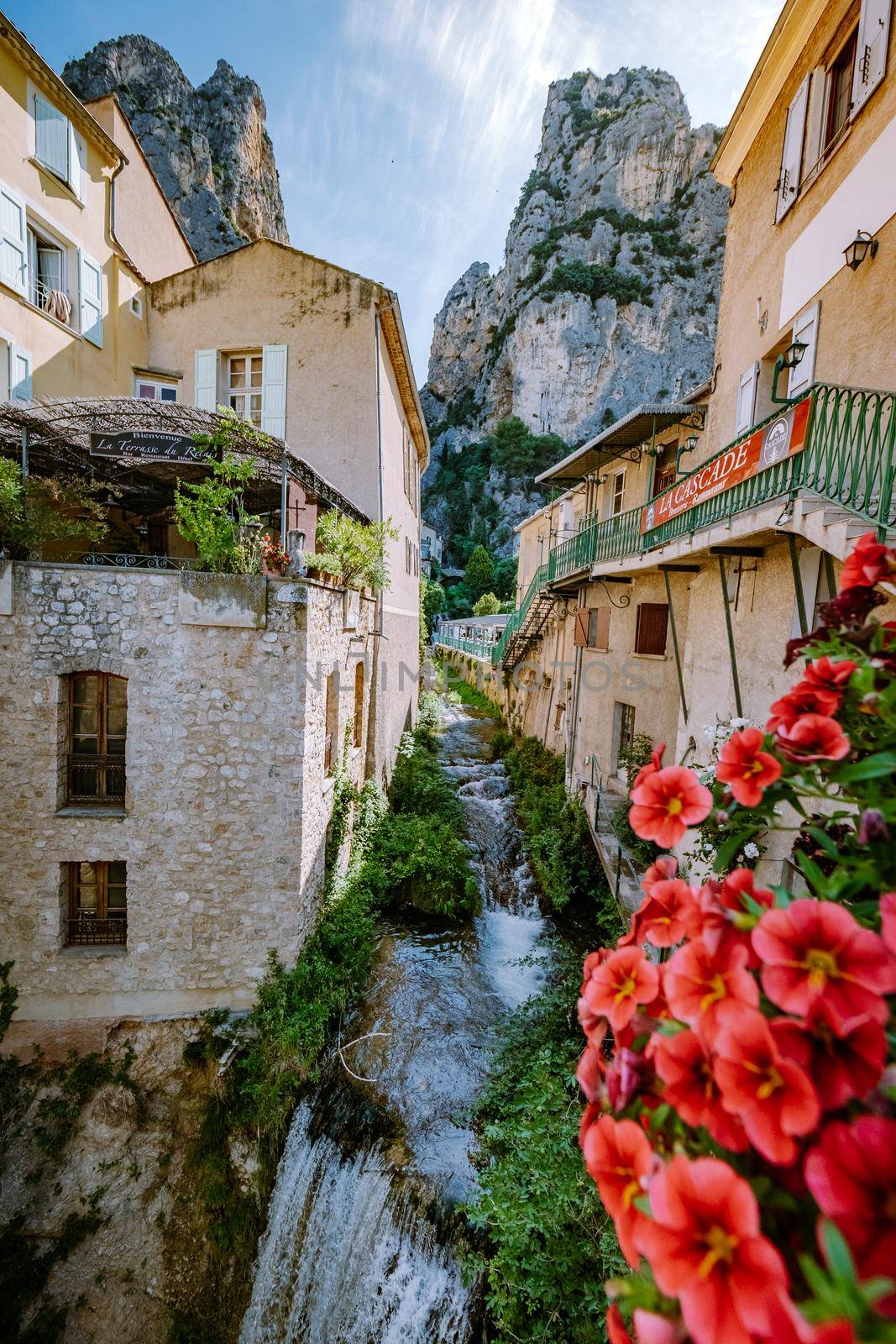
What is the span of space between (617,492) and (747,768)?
11.8 meters

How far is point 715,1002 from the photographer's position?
3.73ft

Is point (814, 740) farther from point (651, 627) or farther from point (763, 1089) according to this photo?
point (651, 627)

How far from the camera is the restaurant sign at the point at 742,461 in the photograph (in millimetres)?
4230

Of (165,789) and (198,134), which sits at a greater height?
(198,134)

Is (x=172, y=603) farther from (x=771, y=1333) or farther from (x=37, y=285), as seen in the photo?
(x=37, y=285)

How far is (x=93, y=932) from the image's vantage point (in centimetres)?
707

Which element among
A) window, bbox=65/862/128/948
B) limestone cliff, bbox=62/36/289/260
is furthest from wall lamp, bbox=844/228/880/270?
limestone cliff, bbox=62/36/289/260

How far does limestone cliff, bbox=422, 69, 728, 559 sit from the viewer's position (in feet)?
156

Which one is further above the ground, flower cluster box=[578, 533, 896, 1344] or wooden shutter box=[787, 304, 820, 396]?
wooden shutter box=[787, 304, 820, 396]

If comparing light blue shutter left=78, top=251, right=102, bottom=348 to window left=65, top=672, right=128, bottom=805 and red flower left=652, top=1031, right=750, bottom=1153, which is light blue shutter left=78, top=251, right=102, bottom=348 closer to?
window left=65, top=672, right=128, bottom=805

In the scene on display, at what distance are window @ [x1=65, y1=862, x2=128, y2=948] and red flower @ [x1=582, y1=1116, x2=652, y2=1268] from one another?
759 cm

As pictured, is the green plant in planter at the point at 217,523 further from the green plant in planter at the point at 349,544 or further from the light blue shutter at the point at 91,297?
the light blue shutter at the point at 91,297

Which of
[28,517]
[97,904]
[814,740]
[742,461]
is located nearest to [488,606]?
[28,517]

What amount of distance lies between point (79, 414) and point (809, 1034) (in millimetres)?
9262
